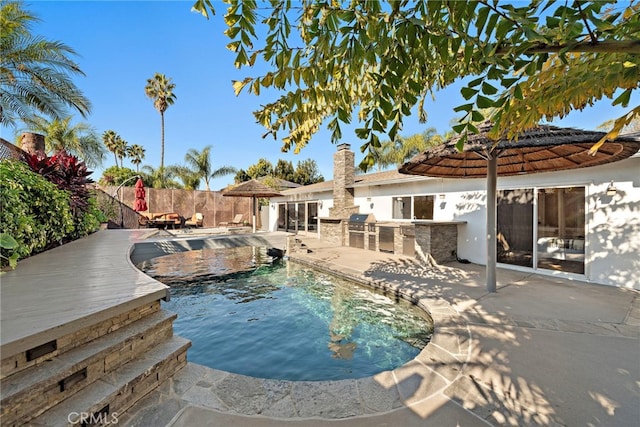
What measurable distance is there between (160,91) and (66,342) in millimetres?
34613

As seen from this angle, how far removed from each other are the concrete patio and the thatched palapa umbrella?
2237 mm

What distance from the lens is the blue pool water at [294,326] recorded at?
13.4ft

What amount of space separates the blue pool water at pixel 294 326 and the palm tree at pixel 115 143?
35969 mm

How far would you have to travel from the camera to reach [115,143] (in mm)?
35875

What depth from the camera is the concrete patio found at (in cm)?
246

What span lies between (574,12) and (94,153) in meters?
24.6

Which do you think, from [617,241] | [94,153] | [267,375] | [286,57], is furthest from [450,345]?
[94,153]

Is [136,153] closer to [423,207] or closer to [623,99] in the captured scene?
[423,207]

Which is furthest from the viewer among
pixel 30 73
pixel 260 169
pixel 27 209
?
pixel 260 169

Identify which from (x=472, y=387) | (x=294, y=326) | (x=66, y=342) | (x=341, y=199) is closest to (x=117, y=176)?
(x=341, y=199)

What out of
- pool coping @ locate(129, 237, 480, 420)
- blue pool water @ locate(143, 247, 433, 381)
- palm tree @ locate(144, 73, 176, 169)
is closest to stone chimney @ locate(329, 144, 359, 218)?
blue pool water @ locate(143, 247, 433, 381)

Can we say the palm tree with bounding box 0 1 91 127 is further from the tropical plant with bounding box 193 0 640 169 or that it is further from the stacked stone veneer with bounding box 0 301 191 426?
the tropical plant with bounding box 193 0 640 169

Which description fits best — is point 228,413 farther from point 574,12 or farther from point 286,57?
point 574,12

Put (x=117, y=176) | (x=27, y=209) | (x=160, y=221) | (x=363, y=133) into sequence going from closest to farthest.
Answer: (x=363, y=133)
(x=27, y=209)
(x=160, y=221)
(x=117, y=176)
